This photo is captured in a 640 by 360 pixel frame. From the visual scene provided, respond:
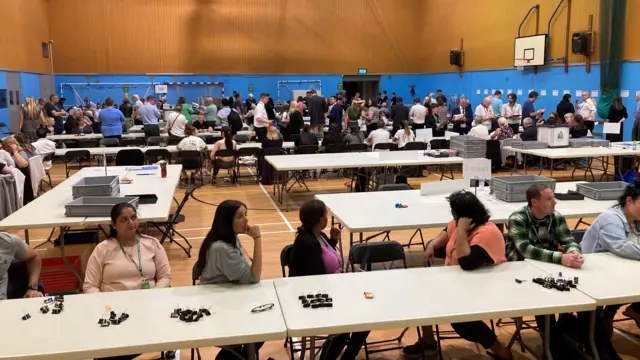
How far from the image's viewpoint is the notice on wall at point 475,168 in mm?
6004

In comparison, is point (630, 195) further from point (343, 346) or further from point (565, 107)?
point (565, 107)

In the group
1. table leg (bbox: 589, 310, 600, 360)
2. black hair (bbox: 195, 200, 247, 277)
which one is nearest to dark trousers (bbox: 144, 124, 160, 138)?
black hair (bbox: 195, 200, 247, 277)

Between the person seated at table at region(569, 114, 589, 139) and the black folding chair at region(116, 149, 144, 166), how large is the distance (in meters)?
8.51

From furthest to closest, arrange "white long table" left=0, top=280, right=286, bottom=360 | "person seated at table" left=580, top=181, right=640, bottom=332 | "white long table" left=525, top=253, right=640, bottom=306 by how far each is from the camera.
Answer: "person seated at table" left=580, top=181, right=640, bottom=332 < "white long table" left=525, top=253, right=640, bottom=306 < "white long table" left=0, top=280, right=286, bottom=360

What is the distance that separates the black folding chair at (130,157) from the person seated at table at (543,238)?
24.5 feet

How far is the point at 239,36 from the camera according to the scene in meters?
21.4

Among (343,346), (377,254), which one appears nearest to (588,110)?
(377,254)

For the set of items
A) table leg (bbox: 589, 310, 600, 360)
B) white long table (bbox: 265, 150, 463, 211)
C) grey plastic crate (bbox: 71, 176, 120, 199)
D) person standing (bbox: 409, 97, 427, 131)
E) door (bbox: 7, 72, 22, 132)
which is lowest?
table leg (bbox: 589, 310, 600, 360)

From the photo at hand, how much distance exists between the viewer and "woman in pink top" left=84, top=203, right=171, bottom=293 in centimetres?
359

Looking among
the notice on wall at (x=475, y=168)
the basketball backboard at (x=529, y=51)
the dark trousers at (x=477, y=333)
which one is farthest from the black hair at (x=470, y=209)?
the basketball backboard at (x=529, y=51)

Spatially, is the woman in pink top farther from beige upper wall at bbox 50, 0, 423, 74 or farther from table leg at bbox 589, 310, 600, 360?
beige upper wall at bbox 50, 0, 423, 74

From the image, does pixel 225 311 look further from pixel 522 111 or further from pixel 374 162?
pixel 522 111

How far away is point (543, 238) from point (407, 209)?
157 centimetres

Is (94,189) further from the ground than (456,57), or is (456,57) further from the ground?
(456,57)
